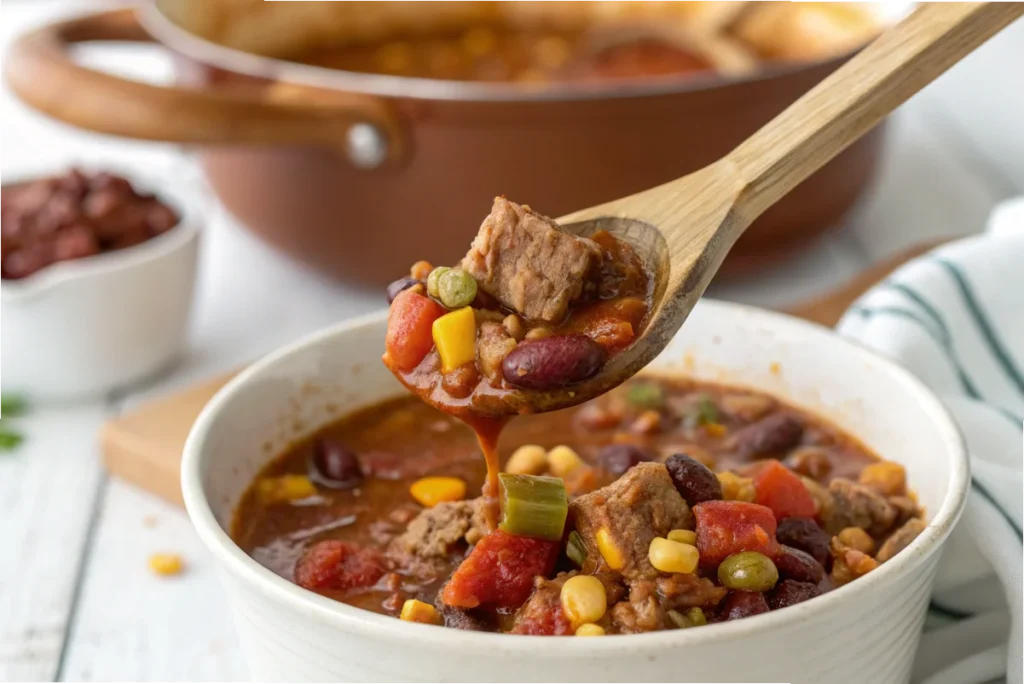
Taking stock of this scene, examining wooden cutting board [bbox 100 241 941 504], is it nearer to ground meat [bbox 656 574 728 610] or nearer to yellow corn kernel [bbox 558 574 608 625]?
yellow corn kernel [bbox 558 574 608 625]

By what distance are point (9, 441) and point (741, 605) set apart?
2957mm

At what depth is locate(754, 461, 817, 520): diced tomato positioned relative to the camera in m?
3.00

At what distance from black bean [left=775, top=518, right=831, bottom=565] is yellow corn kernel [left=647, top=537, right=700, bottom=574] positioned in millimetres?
341

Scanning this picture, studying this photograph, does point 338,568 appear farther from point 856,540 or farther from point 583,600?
point 856,540

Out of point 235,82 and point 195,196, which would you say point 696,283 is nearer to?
point 235,82

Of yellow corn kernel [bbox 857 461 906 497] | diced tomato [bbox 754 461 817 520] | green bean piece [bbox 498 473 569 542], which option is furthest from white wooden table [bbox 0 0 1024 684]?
yellow corn kernel [bbox 857 461 906 497]

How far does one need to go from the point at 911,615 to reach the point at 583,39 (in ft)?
14.0

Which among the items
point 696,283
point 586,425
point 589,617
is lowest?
point 586,425

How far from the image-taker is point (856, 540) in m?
2.91

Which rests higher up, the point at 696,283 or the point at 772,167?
the point at 772,167

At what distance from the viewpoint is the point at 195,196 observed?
5.14 meters

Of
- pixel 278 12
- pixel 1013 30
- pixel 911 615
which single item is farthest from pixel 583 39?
pixel 911 615

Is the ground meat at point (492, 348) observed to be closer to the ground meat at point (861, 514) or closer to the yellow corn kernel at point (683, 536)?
the yellow corn kernel at point (683, 536)

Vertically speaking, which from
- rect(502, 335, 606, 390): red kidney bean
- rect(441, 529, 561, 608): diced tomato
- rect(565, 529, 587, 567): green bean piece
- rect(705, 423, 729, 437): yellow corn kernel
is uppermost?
rect(502, 335, 606, 390): red kidney bean
